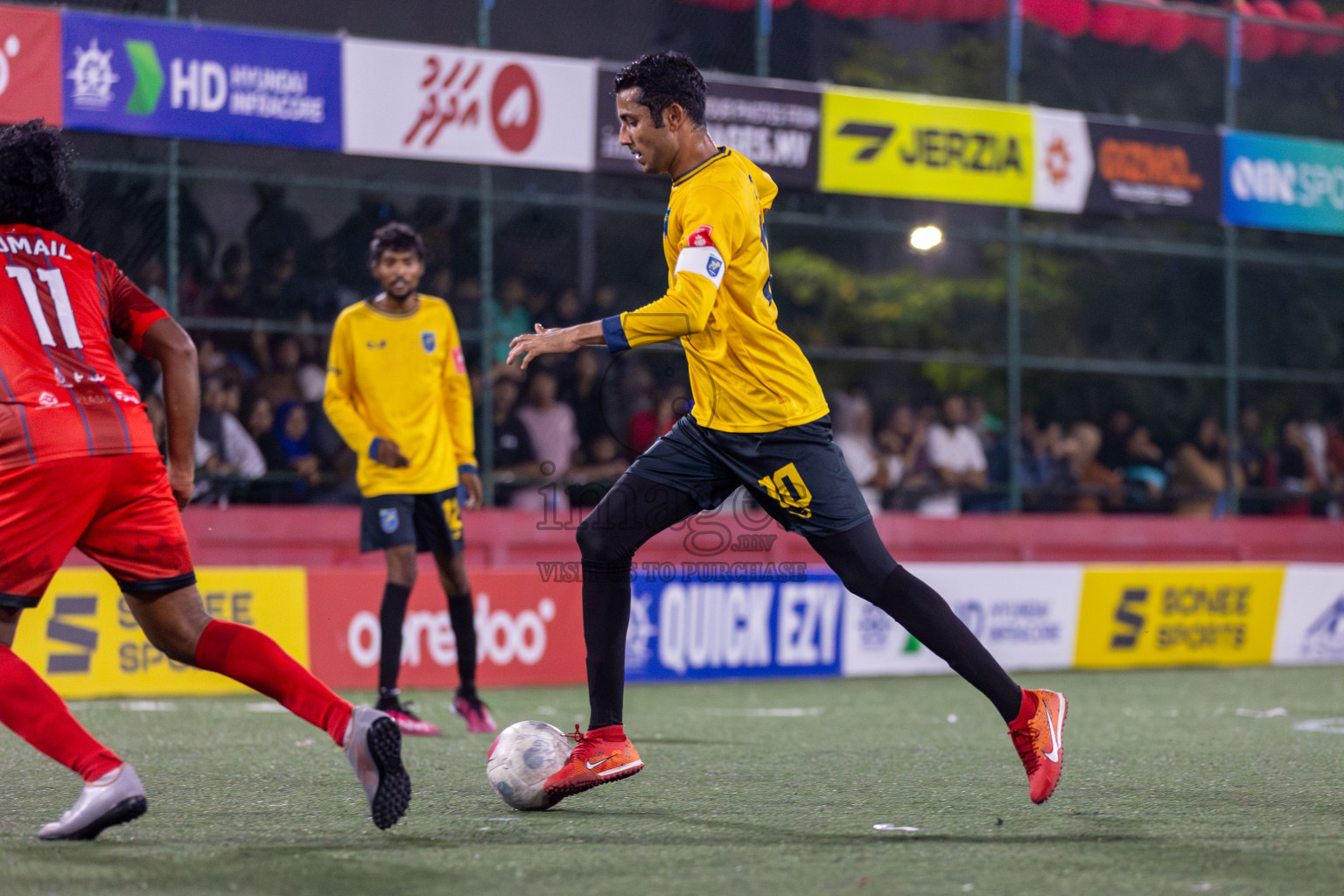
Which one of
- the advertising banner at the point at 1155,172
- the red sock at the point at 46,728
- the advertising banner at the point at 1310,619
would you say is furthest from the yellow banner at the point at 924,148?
the red sock at the point at 46,728

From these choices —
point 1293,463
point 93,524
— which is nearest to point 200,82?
point 93,524

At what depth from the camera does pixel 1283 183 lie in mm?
16078

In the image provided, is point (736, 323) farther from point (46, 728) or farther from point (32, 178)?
point (46, 728)

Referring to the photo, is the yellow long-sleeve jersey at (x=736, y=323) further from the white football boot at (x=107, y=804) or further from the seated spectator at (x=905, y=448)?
the seated spectator at (x=905, y=448)

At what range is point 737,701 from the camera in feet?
30.8

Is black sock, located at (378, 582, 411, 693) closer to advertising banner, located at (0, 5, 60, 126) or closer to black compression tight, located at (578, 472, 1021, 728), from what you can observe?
black compression tight, located at (578, 472, 1021, 728)

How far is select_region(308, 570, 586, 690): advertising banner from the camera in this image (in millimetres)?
9852

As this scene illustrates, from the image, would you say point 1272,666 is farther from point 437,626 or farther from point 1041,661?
point 437,626

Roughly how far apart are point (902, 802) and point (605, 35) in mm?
10311

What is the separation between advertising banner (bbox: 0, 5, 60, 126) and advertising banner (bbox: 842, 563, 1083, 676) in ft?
21.5

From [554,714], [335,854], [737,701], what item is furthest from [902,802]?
[737,701]

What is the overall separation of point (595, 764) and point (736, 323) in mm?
1390

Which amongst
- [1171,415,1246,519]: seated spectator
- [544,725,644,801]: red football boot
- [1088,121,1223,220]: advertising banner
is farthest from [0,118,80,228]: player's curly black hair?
[1171,415,1246,519]: seated spectator

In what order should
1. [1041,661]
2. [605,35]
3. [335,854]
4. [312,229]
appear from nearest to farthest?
[335,854] → [1041,661] → [312,229] → [605,35]
